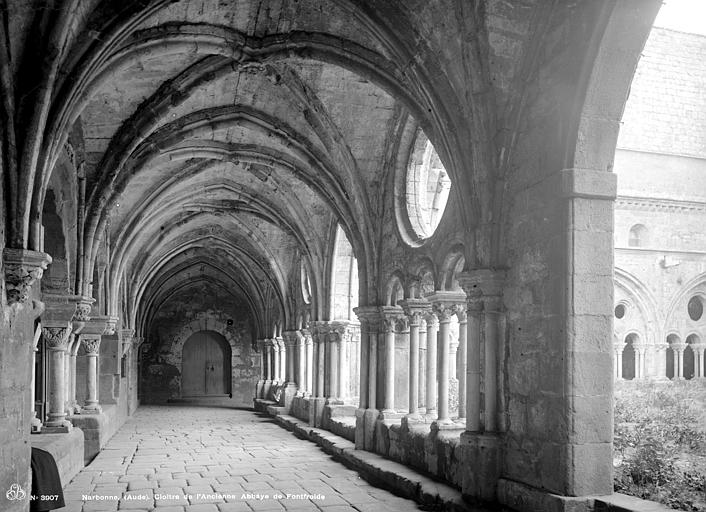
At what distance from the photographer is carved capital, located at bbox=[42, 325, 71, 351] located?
29.7 ft

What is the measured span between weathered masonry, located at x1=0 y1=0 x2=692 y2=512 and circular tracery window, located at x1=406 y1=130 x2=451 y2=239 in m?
0.03

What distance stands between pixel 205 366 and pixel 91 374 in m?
15.8

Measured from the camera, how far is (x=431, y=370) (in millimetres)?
8758

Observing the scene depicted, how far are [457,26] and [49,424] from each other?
643 centimetres

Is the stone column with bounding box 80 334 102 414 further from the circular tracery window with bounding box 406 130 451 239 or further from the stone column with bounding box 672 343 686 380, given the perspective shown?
the stone column with bounding box 672 343 686 380

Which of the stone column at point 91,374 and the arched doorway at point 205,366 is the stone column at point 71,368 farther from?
the arched doorway at point 205,366

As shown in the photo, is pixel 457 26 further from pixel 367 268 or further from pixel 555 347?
pixel 367 268

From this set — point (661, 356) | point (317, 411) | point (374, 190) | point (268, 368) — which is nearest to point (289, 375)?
point (268, 368)

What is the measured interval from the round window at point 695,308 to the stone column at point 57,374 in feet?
50.8

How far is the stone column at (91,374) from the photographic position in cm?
1128

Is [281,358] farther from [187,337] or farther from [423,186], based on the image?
[423,186]

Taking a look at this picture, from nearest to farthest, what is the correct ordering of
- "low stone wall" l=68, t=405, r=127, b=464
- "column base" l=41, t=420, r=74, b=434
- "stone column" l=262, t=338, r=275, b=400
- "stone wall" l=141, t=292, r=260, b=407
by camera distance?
"column base" l=41, t=420, r=74, b=434, "low stone wall" l=68, t=405, r=127, b=464, "stone column" l=262, t=338, r=275, b=400, "stone wall" l=141, t=292, r=260, b=407

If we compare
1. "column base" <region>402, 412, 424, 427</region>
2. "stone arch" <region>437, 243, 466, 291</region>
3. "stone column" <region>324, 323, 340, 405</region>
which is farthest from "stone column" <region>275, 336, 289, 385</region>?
"stone arch" <region>437, 243, 466, 291</region>

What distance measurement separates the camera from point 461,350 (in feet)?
26.8
